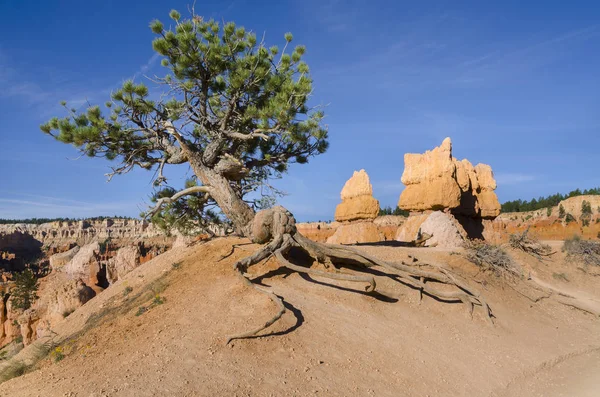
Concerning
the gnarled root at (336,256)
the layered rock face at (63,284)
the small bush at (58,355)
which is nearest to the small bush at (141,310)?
the small bush at (58,355)

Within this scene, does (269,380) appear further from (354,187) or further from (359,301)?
(354,187)

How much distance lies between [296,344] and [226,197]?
5681 mm

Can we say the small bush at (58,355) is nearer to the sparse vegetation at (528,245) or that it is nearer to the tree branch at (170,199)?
the tree branch at (170,199)

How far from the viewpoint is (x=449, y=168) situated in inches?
939

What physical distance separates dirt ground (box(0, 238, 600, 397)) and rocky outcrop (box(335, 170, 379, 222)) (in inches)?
648

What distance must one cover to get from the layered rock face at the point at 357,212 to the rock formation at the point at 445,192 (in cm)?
333

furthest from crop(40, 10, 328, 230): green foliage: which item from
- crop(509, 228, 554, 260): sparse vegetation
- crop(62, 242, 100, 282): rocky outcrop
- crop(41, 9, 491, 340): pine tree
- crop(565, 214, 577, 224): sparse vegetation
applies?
crop(565, 214, 577, 224): sparse vegetation

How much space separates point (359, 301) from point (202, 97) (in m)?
6.95

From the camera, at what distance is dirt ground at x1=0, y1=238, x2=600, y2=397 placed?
18.0 feet

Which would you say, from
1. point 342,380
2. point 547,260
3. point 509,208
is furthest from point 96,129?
point 509,208

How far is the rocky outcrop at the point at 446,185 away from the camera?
23484 mm

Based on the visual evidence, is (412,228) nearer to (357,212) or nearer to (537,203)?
(357,212)

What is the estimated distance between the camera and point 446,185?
23297 millimetres

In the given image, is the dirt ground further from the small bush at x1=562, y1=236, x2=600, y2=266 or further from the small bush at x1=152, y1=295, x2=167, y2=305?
the small bush at x1=562, y1=236, x2=600, y2=266
